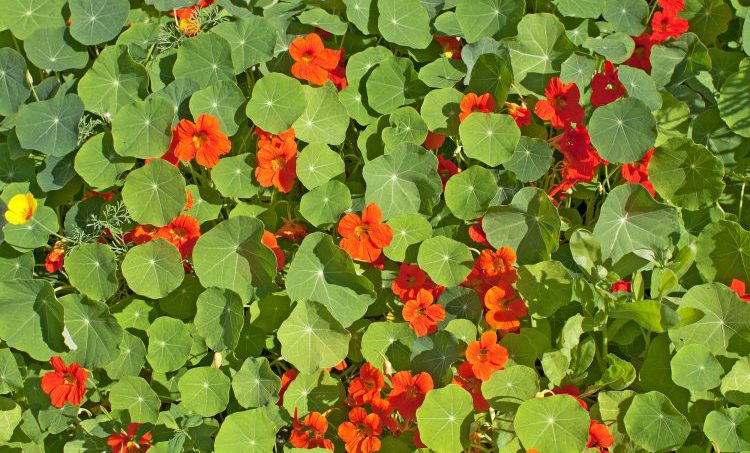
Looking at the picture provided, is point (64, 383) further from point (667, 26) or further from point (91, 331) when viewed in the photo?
point (667, 26)

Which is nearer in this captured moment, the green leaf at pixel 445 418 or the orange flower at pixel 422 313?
the green leaf at pixel 445 418

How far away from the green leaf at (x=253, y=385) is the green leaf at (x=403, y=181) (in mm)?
521

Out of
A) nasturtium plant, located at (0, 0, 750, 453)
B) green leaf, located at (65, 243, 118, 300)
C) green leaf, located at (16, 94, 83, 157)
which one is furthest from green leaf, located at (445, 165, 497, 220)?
green leaf, located at (16, 94, 83, 157)

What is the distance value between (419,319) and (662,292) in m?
0.59

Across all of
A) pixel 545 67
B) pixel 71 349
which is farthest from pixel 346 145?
pixel 71 349

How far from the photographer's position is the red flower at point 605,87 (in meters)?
2.29

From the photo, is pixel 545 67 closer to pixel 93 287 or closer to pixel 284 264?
pixel 284 264

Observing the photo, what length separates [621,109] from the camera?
2.22 meters

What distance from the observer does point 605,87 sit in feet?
7.65

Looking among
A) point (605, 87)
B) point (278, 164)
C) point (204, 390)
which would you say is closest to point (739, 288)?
point (605, 87)

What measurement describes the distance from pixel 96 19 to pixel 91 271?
2.51 ft

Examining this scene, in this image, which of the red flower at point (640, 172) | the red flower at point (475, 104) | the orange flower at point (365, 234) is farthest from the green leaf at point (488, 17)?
the orange flower at point (365, 234)

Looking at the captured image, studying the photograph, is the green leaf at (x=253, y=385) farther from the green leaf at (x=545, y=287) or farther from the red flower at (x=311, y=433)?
the green leaf at (x=545, y=287)

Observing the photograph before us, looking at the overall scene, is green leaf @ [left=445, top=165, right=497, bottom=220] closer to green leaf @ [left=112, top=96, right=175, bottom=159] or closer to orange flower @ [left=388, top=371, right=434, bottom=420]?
orange flower @ [left=388, top=371, right=434, bottom=420]
